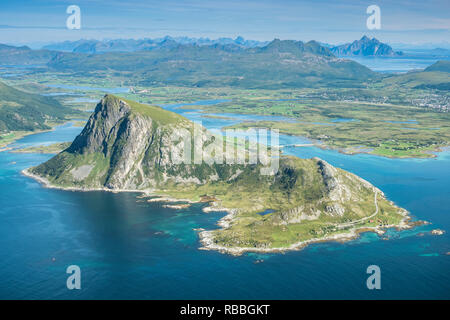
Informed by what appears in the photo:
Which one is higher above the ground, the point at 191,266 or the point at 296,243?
the point at 296,243

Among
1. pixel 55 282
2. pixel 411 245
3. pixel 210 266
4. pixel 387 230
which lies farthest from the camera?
pixel 387 230

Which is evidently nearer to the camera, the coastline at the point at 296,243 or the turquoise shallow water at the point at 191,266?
the turquoise shallow water at the point at 191,266

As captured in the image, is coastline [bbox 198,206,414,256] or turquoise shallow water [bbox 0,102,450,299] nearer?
turquoise shallow water [bbox 0,102,450,299]

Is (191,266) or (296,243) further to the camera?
(296,243)

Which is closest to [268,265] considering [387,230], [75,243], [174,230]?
[174,230]
